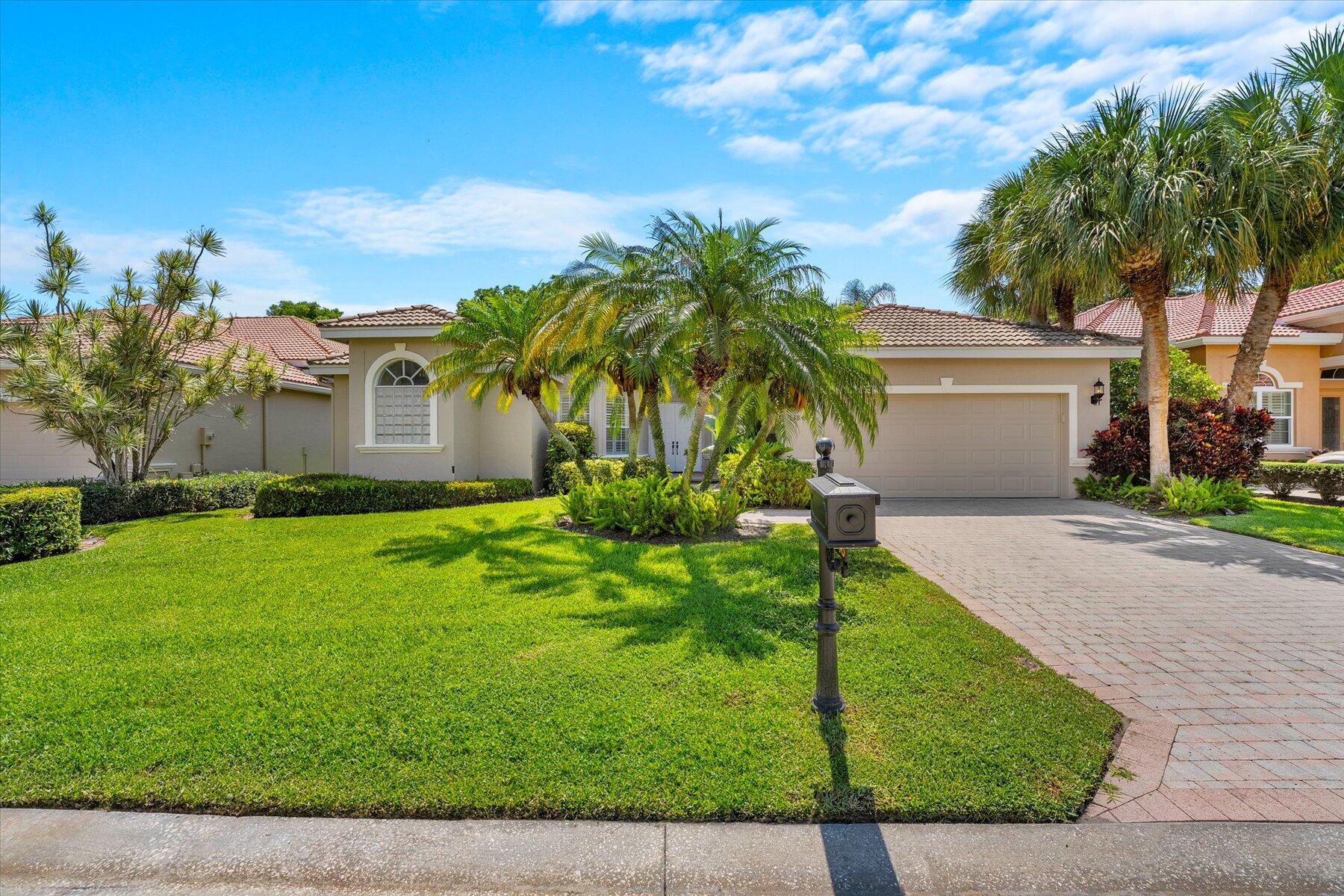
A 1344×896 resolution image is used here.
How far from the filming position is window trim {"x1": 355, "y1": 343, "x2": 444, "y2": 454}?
14.6 m

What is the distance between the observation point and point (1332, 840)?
2877mm

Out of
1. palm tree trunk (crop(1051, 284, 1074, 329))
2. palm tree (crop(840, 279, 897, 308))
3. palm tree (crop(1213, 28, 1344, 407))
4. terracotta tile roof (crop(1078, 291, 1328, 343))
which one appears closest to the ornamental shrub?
palm tree (crop(1213, 28, 1344, 407))

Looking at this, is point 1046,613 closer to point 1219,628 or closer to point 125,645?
point 1219,628

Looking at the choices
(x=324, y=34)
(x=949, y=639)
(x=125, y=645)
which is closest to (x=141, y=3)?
(x=324, y=34)

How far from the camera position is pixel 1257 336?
43.9 feet

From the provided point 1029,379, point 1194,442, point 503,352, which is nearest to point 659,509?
point 503,352

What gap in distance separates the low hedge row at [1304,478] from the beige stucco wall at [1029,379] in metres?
3.43

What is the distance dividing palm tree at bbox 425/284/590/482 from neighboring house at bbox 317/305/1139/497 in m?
1.91

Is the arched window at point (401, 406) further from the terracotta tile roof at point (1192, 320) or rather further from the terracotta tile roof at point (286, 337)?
the terracotta tile roof at point (1192, 320)

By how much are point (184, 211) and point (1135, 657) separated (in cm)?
1742

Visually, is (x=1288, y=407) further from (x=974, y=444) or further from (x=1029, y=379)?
(x=974, y=444)

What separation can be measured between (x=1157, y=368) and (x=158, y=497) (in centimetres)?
1997

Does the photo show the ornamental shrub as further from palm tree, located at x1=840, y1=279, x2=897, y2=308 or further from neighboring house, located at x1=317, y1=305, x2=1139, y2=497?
palm tree, located at x1=840, y1=279, x2=897, y2=308

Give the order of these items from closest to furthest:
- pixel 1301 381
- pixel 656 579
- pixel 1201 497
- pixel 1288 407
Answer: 1. pixel 656 579
2. pixel 1201 497
3. pixel 1301 381
4. pixel 1288 407
